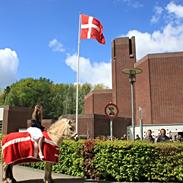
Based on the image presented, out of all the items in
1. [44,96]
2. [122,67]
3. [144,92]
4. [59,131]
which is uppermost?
[122,67]

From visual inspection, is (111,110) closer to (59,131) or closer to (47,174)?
(59,131)

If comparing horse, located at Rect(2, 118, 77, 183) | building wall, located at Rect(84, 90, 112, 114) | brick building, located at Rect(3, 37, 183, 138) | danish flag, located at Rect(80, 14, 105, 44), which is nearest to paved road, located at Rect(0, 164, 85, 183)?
horse, located at Rect(2, 118, 77, 183)

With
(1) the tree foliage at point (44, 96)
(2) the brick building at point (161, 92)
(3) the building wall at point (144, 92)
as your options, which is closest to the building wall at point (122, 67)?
(2) the brick building at point (161, 92)

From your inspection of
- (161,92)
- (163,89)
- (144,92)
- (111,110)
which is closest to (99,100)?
(144,92)

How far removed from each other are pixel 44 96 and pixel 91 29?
70355 millimetres

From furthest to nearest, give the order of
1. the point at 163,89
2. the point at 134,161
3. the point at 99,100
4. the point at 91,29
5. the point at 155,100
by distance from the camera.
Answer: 1. the point at 99,100
2. the point at 163,89
3. the point at 155,100
4. the point at 91,29
5. the point at 134,161

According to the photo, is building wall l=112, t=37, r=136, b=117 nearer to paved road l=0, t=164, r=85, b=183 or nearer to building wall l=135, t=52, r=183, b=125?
building wall l=135, t=52, r=183, b=125

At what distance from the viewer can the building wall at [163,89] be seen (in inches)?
1781

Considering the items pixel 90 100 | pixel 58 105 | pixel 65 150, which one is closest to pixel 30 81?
pixel 58 105

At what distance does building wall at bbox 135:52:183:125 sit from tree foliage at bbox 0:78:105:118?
40.1 metres

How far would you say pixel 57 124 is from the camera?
1042 cm

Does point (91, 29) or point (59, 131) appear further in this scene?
point (91, 29)

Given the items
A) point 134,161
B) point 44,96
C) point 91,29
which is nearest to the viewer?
point 134,161

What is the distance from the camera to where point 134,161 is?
11.2 m
